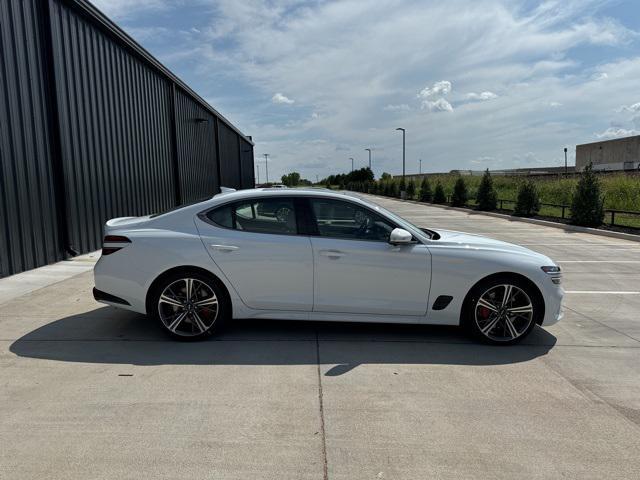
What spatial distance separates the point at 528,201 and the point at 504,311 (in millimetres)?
19524

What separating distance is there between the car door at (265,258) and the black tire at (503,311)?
1639 mm

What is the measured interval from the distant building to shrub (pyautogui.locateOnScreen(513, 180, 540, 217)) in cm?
4780

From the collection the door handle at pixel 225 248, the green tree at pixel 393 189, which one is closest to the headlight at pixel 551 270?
the door handle at pixel 225 248

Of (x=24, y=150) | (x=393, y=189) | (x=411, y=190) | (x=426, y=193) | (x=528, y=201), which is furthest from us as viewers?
(x=393, y=189)

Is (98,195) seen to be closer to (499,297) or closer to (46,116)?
(46,116)

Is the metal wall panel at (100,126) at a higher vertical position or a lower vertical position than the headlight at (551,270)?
higher

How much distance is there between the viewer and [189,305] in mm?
4535

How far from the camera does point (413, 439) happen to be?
9.63ft

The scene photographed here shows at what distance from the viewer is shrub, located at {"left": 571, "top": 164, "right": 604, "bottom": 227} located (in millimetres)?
17047

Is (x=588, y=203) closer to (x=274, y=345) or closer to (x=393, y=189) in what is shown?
(x=274, y=345)

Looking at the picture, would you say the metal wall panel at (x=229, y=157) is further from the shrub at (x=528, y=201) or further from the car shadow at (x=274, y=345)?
Result: the car shadow at (x=274, y=345)

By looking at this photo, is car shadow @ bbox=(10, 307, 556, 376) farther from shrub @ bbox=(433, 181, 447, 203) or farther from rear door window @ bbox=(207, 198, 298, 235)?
shrub @ bbox=(433, 181, 447, 203)

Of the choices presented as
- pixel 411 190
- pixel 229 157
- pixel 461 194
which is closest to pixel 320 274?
pixel 461 194

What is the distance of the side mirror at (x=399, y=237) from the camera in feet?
14.4
